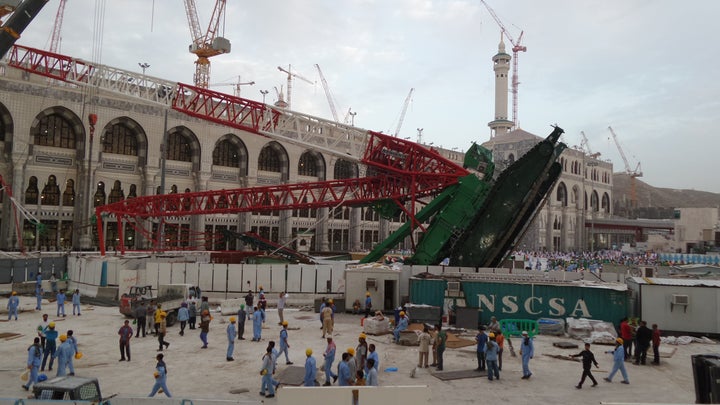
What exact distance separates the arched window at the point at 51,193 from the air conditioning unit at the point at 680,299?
4979 centimetres

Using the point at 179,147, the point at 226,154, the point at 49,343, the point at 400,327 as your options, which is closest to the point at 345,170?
the point at 226,154

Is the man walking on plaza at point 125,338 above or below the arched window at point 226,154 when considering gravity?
below

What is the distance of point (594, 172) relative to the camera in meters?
108

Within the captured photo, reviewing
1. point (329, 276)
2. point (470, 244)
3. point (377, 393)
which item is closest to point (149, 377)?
point (377, 393)

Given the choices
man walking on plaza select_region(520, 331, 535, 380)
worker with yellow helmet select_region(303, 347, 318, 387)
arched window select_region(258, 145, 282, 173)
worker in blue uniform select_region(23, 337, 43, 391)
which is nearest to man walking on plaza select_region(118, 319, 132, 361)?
worker in blue uniform select_region(23, 337, 43, 391)

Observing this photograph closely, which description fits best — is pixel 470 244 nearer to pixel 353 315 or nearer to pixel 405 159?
pixel 405 159

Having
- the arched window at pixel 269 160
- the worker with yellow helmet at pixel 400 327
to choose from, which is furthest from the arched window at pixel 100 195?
the worker with yellow helmet at pixel 400 327

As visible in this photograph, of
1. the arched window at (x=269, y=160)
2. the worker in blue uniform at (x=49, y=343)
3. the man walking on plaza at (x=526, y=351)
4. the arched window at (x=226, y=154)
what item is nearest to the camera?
the man walking on plaza at (x=526, y=351)

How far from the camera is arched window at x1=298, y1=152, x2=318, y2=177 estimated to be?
64.8 meters

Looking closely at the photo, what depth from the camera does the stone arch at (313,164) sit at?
65250mm

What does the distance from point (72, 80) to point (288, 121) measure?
1376 centimetres

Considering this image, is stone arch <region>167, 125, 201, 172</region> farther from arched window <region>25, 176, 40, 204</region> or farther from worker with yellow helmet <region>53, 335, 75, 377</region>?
worker with yellow helmet <region>53, 335, 75, 377</region>

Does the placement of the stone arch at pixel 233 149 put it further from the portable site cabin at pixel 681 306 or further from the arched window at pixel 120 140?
the portable site cabin at pixel 681 306

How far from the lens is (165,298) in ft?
70.5
